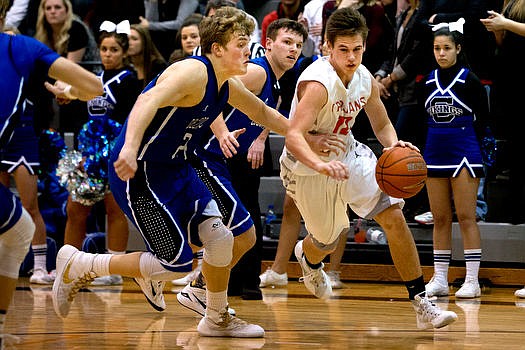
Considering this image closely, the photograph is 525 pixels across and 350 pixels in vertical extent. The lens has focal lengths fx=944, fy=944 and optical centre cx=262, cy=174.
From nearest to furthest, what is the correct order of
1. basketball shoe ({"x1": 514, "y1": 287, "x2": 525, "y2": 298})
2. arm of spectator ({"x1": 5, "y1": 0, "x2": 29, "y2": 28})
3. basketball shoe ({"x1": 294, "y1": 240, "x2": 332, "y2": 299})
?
basketball shoe ({"x1": 294, "y1": 240, "x2": 332, "y2": 299})
basketball shoe ({"x1": 514, "y1": 287, "x2": 525, "y2": 298})
arm of spectator ({"x1": 5, "y1": 0, "x2": 29, "y2": 28})

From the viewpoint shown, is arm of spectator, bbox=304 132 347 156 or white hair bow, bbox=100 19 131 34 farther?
white hair bow, bbox=100 19 131 34

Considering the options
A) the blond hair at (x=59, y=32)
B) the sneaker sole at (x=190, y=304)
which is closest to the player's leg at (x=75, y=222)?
the blond hair at (x=59, y=32)

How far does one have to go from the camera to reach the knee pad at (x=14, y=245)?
414 cm

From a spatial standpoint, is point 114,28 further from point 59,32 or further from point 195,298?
point 195,298

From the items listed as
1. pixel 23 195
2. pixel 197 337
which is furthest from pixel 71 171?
pixel 197 337

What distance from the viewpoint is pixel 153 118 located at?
15.5 ft

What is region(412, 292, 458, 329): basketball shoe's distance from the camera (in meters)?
5.16

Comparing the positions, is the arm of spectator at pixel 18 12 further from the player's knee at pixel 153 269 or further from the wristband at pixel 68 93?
the player's knee at pixel 153 269

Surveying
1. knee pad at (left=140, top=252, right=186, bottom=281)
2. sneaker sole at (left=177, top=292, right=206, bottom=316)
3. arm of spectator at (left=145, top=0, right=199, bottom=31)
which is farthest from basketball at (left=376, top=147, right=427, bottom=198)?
arm of spectator at (left=145, top=0, right=199, bottom=31)

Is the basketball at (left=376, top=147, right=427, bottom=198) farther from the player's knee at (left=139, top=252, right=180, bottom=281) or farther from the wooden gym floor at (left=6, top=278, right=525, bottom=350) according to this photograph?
the player's knee at (left=139, top=252, right=180, bottom=281)

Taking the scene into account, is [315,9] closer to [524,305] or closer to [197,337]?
[524,305]

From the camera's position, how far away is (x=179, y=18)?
31.0ft

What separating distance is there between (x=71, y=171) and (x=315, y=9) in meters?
2.86

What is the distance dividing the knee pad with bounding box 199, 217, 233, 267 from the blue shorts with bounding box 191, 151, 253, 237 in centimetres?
57
